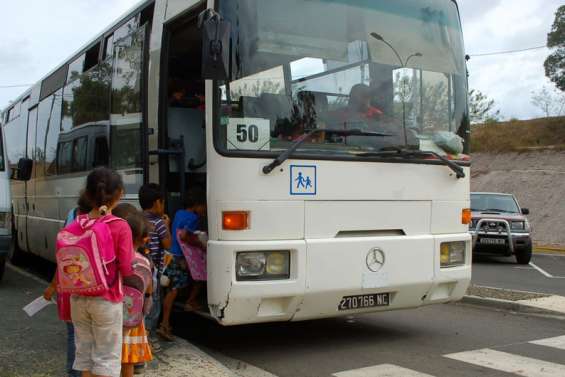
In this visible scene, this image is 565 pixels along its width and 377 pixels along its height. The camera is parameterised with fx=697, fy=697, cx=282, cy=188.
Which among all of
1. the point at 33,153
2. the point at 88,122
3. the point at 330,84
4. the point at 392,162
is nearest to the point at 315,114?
the point at 330,84

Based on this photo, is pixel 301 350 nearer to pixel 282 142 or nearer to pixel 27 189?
pixel 282 142

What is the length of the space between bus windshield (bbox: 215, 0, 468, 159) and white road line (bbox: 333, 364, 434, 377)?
190cm

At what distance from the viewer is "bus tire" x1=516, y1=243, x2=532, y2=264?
1677 cm

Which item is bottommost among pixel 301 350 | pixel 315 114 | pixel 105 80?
pixel 301 350

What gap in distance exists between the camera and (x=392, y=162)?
6.53 m

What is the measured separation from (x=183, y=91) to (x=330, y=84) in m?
1.94

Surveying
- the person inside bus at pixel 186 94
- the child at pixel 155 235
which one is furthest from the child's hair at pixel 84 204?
the person inside bus at pixel 186 94

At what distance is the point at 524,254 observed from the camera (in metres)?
16.9

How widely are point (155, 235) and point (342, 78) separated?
2200 mm

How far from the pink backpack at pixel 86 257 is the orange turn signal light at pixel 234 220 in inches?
69.8

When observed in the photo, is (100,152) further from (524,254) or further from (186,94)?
(524,254)

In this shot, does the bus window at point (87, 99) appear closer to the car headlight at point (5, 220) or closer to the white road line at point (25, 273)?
the car headlight at point (5, 220)

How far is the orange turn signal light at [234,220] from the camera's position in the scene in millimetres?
5793

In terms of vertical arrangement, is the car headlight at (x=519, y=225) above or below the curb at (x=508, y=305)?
above
